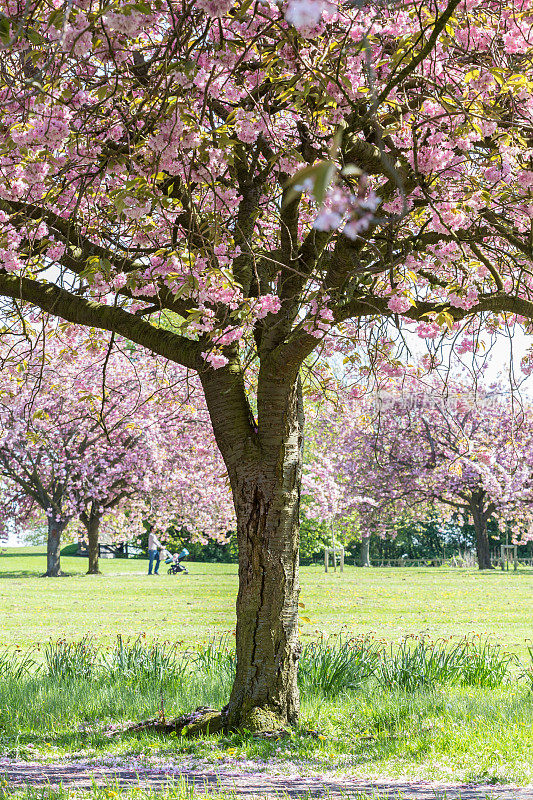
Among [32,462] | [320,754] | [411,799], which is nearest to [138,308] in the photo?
[320,754]

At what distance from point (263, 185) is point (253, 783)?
3.88m

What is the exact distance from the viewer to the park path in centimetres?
393

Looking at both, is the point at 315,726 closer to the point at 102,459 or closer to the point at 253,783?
the point at 253,783

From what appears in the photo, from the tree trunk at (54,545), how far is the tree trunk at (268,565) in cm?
1888

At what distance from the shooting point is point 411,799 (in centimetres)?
383

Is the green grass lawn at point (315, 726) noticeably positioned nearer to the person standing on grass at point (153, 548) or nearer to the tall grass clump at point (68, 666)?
the tall grass clump at point (68, 666)

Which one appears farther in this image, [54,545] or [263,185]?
[54,545]

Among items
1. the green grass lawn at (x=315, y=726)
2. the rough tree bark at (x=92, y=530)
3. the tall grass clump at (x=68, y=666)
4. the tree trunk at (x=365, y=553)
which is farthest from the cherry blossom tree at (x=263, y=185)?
the tree trunk at (x=365, y=553)

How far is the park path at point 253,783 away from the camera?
Result: 393 cm

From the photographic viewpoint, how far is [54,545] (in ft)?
78.9

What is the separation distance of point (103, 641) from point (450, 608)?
752 cm

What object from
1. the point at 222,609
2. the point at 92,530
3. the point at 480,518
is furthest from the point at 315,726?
the point at 480,518

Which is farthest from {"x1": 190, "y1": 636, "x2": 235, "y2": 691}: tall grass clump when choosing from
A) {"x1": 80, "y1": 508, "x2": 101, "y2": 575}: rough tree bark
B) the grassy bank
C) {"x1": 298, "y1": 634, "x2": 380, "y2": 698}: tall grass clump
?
{"x1": 80, "y1": 508, "x2": 101, "y2": 575}: rough tree bark

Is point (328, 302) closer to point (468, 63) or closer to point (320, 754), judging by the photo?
point (468, 63)
